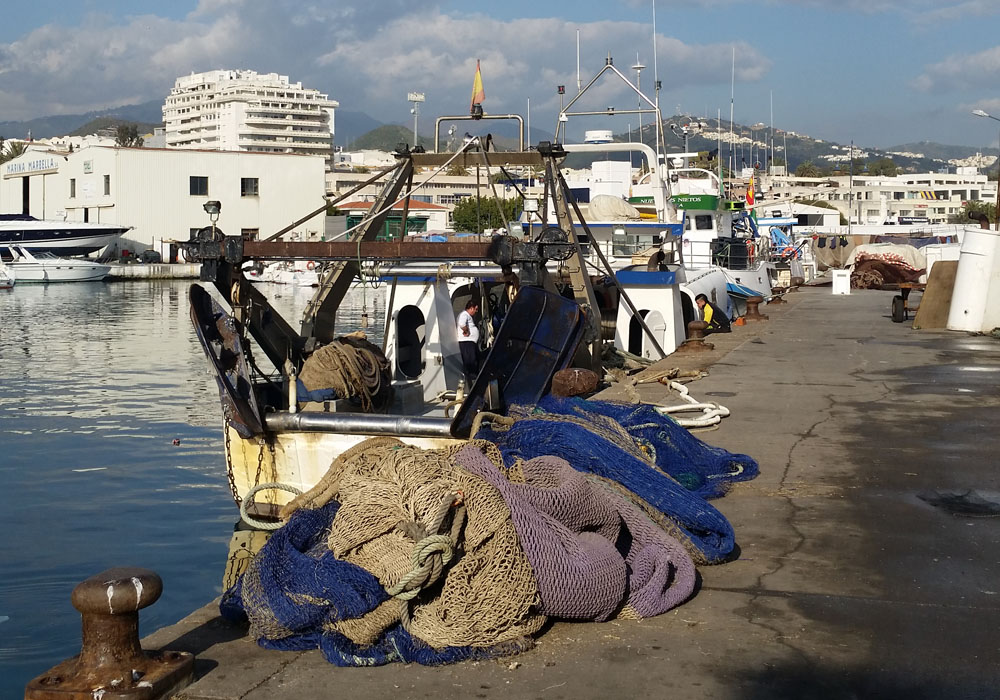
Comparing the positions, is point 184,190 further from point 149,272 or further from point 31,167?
point 31,167

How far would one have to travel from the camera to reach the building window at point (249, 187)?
76.7 m

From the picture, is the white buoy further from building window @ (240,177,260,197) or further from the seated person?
building window @ (240,177,260,197)

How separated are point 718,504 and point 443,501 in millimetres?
3283

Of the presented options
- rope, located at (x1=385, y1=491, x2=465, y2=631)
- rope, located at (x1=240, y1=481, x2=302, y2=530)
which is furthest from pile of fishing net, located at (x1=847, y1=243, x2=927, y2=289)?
rope, located at (x1=385, y1=491, x2=465, y2=631)

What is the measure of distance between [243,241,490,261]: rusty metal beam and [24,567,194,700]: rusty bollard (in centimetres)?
436

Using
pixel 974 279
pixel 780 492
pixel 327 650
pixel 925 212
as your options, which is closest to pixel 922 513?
pixel 780 492

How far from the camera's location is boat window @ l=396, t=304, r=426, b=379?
42.3 feet

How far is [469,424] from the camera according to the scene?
8180 millimetres

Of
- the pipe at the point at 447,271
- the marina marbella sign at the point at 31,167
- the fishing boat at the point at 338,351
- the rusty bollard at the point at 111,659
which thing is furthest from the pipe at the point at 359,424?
the marina marbella sign at the point at 31,167

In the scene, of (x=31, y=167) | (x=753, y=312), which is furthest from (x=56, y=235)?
(x=753, y=312)

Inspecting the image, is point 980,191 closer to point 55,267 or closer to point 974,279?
point 55,267

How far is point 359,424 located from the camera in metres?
8.59

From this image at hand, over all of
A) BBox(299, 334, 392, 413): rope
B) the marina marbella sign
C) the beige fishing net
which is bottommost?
the beige fishing net

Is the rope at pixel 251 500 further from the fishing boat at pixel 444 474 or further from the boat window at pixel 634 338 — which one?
the boat window at pixel 634 338
